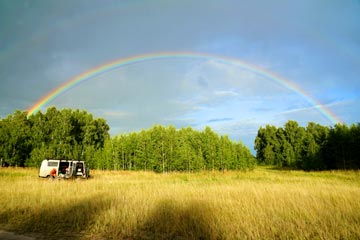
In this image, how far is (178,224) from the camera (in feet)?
22.4

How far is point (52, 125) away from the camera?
56.4 metres

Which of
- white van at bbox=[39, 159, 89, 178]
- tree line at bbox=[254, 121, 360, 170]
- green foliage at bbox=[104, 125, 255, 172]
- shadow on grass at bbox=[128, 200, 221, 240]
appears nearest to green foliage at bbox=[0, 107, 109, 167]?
green foliage at bbox=[104, 125, 255, 172]

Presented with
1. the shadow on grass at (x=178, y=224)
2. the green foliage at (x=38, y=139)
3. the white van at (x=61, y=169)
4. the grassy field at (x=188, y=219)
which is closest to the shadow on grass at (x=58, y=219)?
the grassy field at (x=188, y=219)

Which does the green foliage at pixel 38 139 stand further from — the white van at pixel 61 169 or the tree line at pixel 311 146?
the tree line at pixel 311 146

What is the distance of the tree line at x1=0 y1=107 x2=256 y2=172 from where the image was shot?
4759 centimetres

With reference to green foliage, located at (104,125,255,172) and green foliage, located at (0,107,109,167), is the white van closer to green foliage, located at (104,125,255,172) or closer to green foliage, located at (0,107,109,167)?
green foliage, located at (104,125,255,172)

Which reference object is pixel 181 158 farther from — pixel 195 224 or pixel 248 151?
pixel 195 224

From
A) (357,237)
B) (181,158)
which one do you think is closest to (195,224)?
(357,237)

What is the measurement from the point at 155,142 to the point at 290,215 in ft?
141

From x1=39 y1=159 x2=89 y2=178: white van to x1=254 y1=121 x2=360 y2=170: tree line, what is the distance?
47.1 m

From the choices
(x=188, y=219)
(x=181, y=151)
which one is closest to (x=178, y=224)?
(x=188, y=219)

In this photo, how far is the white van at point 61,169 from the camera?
2431 centimetres

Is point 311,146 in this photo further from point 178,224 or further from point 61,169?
point 178,224

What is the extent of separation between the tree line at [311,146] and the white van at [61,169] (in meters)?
47.1
